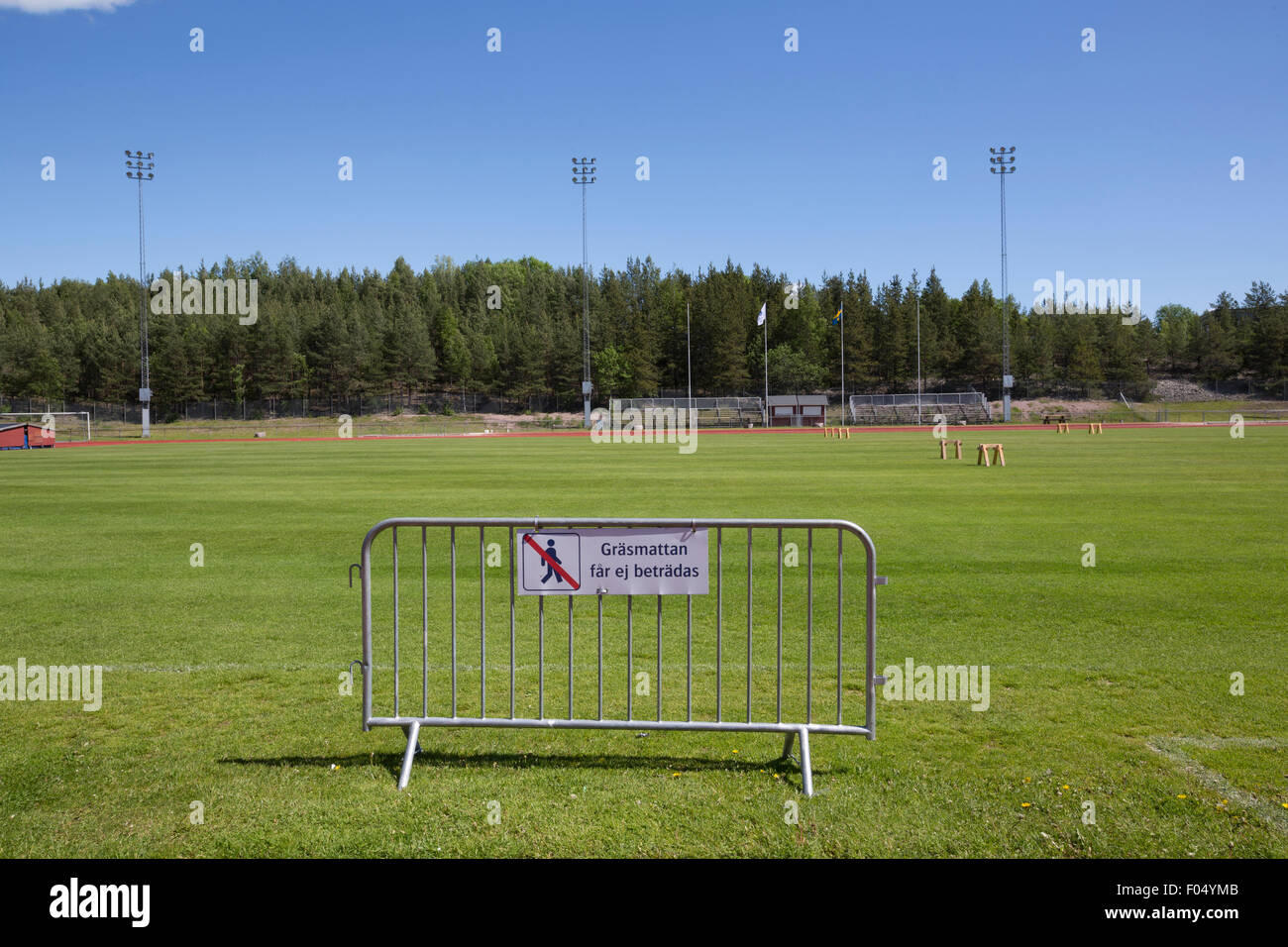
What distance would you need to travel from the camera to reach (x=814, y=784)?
16.1 feet

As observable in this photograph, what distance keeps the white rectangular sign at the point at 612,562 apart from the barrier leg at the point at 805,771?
102 centimetres

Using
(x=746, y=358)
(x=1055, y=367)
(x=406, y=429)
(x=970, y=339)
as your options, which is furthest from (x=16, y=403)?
(x=1055, y=367)

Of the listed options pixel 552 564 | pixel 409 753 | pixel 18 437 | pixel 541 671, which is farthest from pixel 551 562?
pixel 18 437

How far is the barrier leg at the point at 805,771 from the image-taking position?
4.77 meters

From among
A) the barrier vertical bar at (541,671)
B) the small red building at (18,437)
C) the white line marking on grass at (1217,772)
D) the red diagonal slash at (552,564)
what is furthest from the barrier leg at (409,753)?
the small red building at (18,437)

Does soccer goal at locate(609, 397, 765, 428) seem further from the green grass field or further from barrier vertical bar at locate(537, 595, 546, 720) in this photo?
barrier vertical bar at locate(537, 595, 546, 720)

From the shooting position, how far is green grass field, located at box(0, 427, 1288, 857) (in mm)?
4328

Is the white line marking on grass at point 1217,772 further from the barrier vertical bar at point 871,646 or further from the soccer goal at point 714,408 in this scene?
the soccer goal at point 714,408

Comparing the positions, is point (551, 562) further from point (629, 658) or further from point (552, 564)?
point (629, 658)

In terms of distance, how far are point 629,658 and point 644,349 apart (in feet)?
375

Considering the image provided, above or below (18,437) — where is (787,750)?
below

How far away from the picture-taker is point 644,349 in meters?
118
